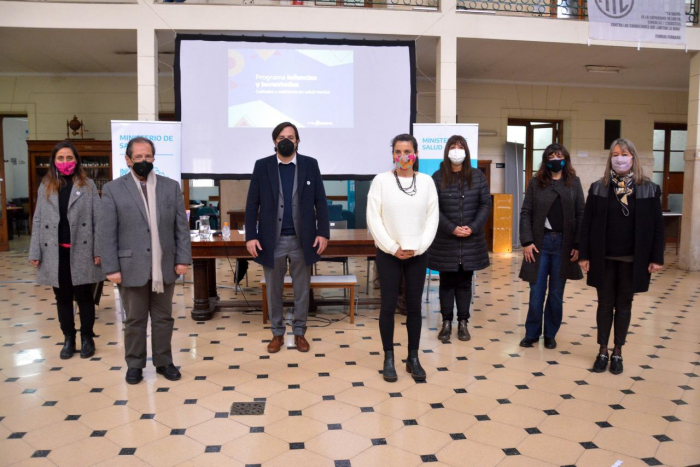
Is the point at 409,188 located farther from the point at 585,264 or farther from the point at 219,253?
the point at 219,253

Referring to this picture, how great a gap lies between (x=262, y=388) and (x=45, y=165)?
27.8 ft

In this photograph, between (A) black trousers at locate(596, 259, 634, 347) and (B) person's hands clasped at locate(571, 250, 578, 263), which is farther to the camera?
(B) person's hands clasped at locate(571, 250, 578, 263)

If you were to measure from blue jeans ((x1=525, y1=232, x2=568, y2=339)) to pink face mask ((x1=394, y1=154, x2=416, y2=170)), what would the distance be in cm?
134

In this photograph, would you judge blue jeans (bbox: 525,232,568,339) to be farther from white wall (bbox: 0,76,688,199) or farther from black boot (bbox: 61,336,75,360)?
white wall (bbox: 0,76,688,199)

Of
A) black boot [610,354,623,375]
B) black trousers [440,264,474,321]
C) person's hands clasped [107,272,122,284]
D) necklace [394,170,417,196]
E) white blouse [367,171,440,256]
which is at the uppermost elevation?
necklace [394,170,417,196]

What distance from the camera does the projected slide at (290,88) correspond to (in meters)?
6.44

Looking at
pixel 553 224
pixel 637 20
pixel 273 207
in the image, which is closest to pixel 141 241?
pixel 273 207

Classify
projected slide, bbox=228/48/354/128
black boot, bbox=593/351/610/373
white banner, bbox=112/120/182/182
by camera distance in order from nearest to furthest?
black boot, bbox=593/351/610/373
white banner, bbox=112/120/182/182
projected slide, bbox=228/48/354/128

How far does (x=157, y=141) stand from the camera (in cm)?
634

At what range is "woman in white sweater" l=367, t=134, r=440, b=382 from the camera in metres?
3.32

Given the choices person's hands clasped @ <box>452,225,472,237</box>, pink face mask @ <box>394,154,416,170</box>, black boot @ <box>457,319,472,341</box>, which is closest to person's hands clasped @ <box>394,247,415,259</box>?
pink face mask @ <box>394,154,416,170</box>

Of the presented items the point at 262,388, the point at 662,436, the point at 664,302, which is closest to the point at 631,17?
the point at 664,302

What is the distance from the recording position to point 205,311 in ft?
17.5

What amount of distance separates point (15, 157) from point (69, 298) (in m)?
14.1
